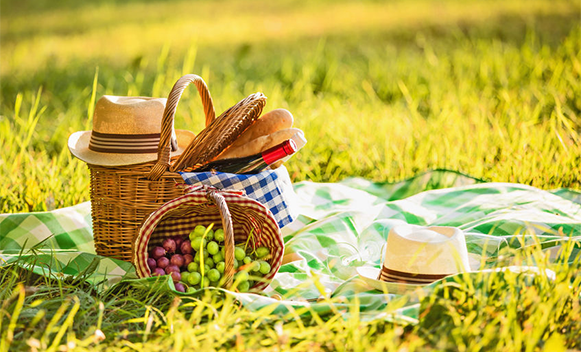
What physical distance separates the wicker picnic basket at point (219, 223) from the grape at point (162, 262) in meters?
0.05

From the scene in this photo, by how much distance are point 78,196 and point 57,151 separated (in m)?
0.94

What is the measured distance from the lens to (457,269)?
183 cm

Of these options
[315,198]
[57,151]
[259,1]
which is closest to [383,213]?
[315,198]

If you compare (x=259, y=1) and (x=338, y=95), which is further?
(x=259, y=1)

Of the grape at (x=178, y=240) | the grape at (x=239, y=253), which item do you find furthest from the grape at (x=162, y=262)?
the grape at (x=239, y=253)

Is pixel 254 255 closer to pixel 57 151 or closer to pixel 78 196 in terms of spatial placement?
pixel 78 196

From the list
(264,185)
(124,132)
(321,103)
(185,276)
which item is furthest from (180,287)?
(321,103)

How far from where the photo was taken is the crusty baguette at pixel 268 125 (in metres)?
2.35

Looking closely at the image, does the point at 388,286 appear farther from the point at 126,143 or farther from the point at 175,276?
the point at 126,143

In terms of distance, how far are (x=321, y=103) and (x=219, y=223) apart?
91.0 inches

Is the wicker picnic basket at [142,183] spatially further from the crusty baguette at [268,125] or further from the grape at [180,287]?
the grape at [180,287]

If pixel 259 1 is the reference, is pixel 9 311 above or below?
below

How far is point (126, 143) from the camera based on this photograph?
84.7 inches

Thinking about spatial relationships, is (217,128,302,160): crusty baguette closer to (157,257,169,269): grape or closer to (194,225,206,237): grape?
(194,225,206,237): grape
